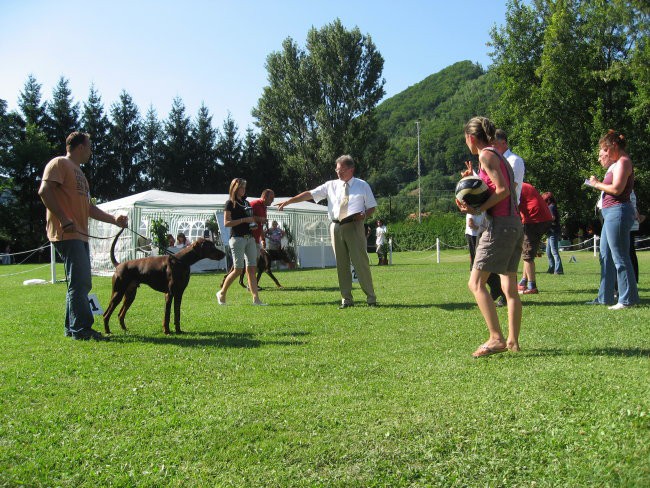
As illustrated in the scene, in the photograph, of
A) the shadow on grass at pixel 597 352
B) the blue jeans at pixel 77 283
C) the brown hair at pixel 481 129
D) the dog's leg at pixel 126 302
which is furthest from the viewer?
the dog's leg at pixel 126 302

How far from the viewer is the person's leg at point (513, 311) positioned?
4.61 meters

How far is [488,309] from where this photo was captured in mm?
4551

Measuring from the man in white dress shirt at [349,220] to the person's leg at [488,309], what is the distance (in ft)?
11.0

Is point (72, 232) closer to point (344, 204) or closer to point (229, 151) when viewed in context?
point (344, 204)

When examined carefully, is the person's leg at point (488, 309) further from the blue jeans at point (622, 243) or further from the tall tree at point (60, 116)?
the tall tree at point (60, 116)

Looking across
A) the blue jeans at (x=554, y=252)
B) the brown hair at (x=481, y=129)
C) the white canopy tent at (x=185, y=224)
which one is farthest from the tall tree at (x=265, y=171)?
the brown hair at (x=481, y=129)

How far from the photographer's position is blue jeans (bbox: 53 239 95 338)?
5.71 metres

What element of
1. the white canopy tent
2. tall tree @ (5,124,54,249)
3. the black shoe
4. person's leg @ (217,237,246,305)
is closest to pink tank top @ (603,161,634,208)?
person's leg @ (217,237,246,305)

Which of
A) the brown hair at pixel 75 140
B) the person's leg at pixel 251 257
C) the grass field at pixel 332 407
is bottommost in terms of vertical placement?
the grass field at pixel 332 407

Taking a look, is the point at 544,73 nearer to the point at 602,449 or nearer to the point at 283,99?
the point at 283,99

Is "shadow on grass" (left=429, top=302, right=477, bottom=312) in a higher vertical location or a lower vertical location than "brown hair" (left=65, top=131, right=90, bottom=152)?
lower

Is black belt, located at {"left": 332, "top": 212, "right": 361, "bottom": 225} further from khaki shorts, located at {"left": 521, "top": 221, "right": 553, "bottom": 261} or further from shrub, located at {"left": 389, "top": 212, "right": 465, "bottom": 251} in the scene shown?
shrub, located at {"left": 389, "top": 212, "right": 465, "bottom": 251}

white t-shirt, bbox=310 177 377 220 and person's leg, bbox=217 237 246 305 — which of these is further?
person's leg, bbox=217 237 246 305

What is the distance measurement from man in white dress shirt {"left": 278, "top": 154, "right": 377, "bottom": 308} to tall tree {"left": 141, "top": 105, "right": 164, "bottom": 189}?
4289 centimetres
